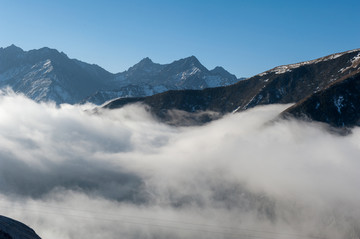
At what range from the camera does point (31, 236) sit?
3036 inches

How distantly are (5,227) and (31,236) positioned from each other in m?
8.13

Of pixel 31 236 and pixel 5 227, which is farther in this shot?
pixel 31 236

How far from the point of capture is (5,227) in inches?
2781
